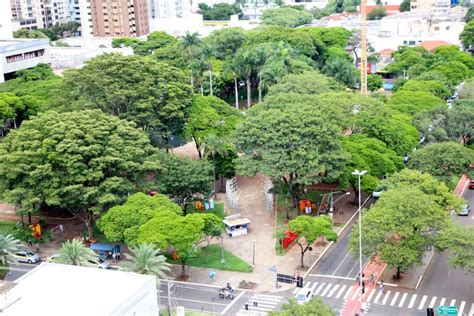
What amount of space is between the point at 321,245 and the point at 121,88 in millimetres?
34258

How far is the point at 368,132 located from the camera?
89.6m

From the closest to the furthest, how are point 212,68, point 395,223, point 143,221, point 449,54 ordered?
point 395,223 < point 143,221 < point 212,68 < point 449,54

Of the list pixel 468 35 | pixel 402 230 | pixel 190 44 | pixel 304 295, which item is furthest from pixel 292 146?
pixel 468 35

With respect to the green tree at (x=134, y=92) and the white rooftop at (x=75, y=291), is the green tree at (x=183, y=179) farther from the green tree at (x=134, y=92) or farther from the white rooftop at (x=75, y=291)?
the white rooftop at (x=75, y=291)

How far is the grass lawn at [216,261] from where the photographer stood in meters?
67.9

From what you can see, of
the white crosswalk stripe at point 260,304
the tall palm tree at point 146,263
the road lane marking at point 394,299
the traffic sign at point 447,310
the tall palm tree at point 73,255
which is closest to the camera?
the traffic sign at point 447,310

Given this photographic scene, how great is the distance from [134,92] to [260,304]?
38455 mm

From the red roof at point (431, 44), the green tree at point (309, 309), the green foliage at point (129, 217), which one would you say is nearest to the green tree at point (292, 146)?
the green foliage at point (129, 217)

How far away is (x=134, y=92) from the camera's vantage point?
88688mm

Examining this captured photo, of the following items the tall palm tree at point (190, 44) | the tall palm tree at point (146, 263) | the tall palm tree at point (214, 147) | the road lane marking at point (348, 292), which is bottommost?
the road lane marking at point (348, 292)

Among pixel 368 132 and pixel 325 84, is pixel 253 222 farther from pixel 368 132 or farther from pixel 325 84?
pixel 325 84

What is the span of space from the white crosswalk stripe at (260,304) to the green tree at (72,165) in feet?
61.3

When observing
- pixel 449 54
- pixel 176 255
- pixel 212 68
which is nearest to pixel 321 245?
pixel 176 255

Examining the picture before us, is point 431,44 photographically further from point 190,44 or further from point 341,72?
point 190,44
